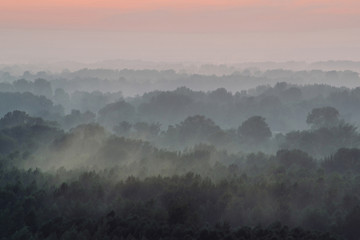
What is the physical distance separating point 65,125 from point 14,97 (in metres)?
48.8

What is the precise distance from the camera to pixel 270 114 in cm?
13612

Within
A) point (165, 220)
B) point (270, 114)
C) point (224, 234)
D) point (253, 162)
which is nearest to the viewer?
point (224, 234)

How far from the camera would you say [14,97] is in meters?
158

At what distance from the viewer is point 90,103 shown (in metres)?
176

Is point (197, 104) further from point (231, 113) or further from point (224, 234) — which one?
point (224, 234)

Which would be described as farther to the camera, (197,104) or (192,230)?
(197,104)

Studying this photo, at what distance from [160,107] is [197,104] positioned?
10643 millimetres

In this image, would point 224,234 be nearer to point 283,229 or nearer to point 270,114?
point 283,229

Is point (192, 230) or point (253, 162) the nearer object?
point (192, 230)

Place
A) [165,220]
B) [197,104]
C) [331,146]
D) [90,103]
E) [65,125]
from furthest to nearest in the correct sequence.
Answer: [90,103] → [197,104] → [65,125] → [331,146] → [165,220]

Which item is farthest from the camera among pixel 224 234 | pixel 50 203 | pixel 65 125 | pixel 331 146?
pixel 65 125

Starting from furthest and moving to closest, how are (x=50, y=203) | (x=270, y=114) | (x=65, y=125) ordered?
(x=270, y=114)
(x=65, y=125)
(x=50, y=203)

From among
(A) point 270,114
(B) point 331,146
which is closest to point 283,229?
(B) point 331,146

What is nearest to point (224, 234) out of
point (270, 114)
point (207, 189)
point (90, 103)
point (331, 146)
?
point (207, 189)
